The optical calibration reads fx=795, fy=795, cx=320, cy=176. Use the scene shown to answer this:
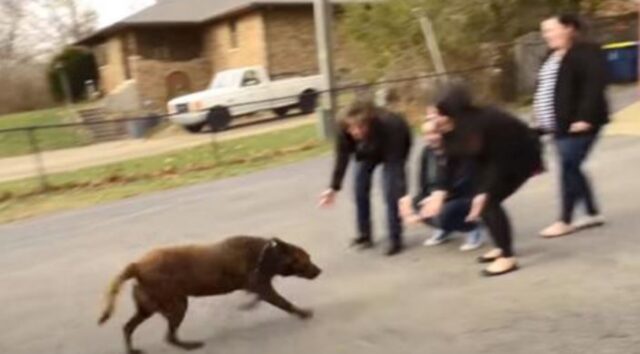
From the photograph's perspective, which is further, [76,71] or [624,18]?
[76,71]

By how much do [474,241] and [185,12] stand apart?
3551 centimetres

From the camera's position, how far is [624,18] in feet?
78.8

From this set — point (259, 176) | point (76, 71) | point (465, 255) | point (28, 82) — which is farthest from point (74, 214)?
point (28, 82)

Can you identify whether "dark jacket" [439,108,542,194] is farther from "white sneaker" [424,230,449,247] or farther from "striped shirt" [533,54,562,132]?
"white sneaker" [424,230,449,247]

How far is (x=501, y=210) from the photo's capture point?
5484mm

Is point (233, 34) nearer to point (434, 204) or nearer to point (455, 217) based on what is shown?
point (455, 217)

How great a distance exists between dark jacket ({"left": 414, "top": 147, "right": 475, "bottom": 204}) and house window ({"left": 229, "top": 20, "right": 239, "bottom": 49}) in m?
31.1

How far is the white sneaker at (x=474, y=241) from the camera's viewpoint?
251 inches

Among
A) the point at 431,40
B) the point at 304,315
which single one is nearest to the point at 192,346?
the point at 304,315

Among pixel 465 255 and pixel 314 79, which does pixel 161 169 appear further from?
pixel 314 79

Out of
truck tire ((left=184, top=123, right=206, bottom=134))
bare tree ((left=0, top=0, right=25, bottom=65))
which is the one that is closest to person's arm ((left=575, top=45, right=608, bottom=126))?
truck tire ((left=184, top=123, right=206, bottom=134))

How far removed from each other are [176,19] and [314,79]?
486 inches

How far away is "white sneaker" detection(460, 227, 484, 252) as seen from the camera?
6363mm

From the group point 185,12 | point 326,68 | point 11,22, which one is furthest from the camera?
point 11,22
